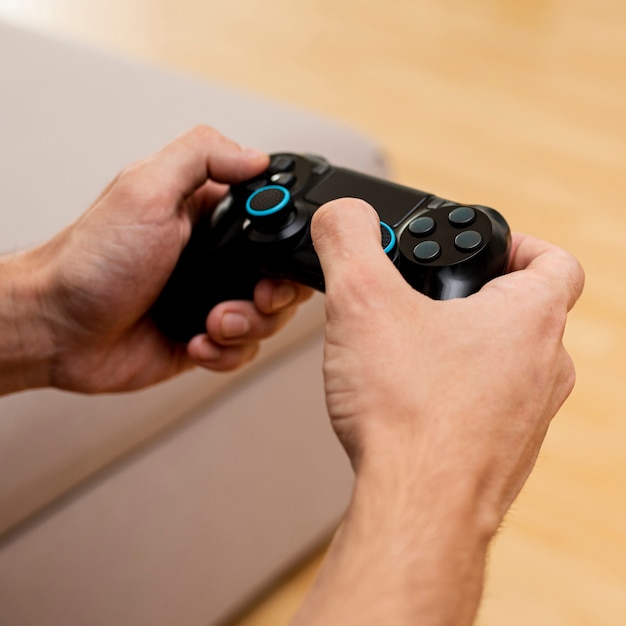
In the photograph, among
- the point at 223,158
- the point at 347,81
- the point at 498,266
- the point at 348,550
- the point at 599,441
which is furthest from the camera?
the point at 347,81

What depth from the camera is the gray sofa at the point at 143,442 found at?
84 centimetres

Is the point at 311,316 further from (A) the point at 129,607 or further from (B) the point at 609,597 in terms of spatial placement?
(B) the point at 609,597

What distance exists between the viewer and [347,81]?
6.35ft

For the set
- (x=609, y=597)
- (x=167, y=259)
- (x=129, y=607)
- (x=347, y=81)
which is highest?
(x=167, y=259)

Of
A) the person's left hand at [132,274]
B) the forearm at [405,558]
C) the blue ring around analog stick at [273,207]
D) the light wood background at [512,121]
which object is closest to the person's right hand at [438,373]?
the forearm at [405,558]

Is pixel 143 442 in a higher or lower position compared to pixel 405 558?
lower

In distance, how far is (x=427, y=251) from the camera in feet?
2.03

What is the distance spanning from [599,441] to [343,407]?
82 cm

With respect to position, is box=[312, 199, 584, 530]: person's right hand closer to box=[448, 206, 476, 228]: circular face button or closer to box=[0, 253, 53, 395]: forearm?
box=[448, 206, 476, 228]: circular face button

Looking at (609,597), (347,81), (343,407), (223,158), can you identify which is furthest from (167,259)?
(347,81)

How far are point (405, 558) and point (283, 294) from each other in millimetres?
399

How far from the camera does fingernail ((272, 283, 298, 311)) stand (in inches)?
32.2

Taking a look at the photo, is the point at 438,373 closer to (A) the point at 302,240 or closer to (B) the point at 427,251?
(B) the point at 427,251

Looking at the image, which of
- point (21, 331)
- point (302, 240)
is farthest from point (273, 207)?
point (21, 331)
